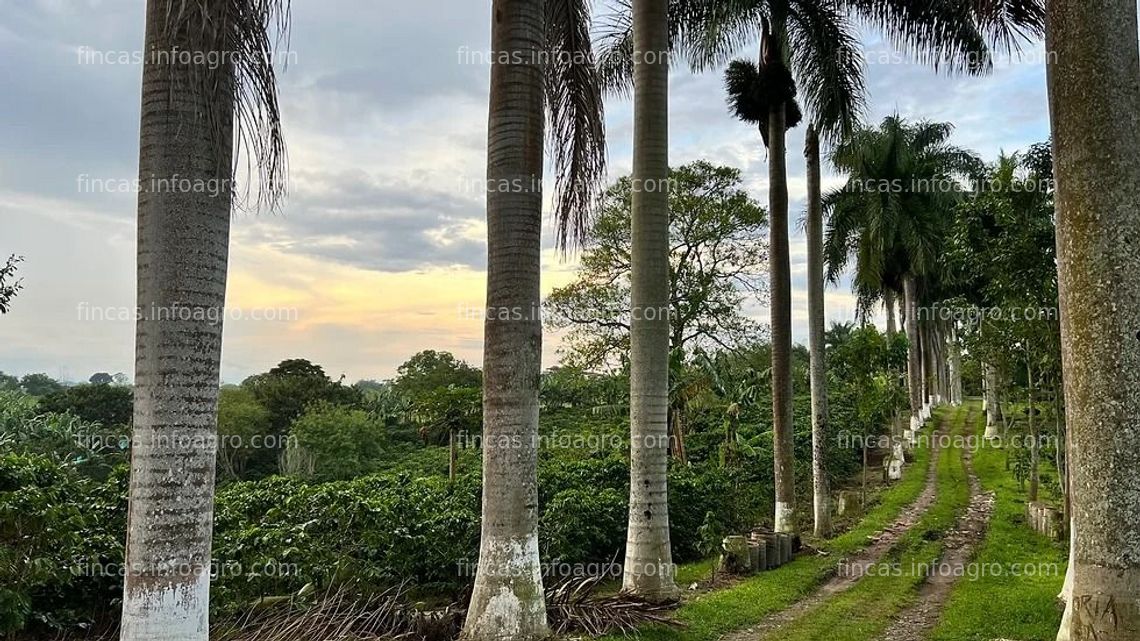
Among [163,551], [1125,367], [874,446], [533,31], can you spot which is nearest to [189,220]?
[163,551]

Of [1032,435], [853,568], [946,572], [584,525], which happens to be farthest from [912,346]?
Result: [584,525]

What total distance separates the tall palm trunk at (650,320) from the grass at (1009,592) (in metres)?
2.83

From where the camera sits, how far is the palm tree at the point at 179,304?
3.41 m

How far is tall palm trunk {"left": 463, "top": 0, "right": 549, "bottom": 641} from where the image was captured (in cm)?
612

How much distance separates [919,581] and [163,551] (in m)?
9.43

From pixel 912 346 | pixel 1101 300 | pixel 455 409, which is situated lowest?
pixel 455 409

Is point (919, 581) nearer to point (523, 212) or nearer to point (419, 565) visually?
point (419, 565)

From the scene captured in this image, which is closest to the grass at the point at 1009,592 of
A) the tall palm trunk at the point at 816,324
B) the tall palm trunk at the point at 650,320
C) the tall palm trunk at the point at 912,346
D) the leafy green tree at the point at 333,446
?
the tall palm trunk at the point at 816,324

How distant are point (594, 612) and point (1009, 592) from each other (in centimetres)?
513

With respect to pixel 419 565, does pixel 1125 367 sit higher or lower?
higher

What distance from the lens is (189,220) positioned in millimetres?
3574

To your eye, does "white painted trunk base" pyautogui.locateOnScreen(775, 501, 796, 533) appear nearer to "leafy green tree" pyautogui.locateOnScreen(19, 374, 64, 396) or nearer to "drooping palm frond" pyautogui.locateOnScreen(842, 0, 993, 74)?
"drooping palm frond" pyautogui.locateOnScreen(842, 0, 993, 74)

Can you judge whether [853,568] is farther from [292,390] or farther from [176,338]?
[292,390]

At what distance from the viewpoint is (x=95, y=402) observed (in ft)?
→ 107
